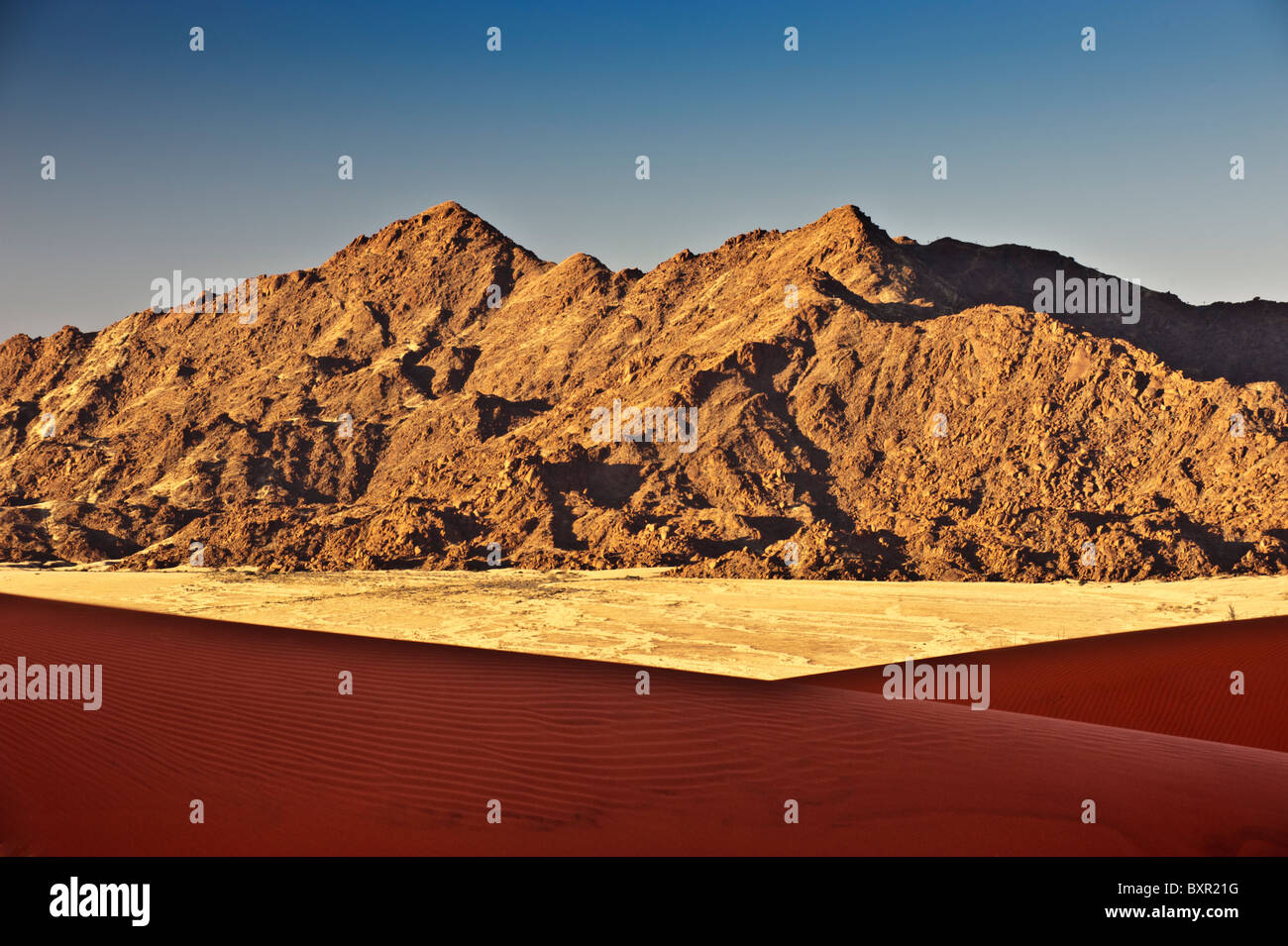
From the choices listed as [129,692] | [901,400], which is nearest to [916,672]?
[129,692]

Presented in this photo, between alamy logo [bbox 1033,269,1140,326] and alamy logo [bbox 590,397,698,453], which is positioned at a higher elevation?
alamy logo [bbox 1033,269,1140,326]

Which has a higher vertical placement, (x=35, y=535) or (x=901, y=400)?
(x=901, y=400)

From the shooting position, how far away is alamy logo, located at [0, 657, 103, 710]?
1357 cm

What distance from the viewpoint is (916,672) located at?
1628cm

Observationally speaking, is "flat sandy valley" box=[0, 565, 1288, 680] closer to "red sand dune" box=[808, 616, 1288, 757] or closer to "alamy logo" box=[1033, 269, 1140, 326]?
"red sand dune" box=[808, 616, 1288, 757]

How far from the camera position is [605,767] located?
11.0 metres

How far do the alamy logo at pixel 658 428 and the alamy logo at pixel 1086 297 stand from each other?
29417mm

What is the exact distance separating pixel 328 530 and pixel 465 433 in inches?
440

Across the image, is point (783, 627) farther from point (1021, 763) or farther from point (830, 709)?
point (1021, 763)

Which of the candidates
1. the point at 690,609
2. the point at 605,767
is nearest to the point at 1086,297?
the point at 690,609

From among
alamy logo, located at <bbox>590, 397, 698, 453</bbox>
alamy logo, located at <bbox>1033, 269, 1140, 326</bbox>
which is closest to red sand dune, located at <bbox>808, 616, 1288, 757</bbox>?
alamy logo, located at <bbox>590, 397, 698, 453</bbox>
